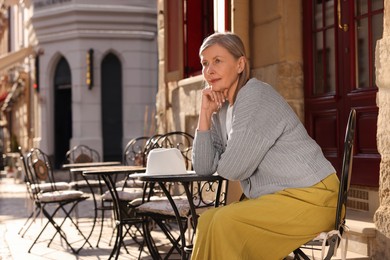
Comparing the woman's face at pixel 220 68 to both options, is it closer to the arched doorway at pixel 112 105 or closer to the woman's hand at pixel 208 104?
the woman's hand at pixel 208 104

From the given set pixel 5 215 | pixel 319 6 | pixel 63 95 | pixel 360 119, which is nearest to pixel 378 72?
pixel 360 119

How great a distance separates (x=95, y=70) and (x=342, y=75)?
13271mm

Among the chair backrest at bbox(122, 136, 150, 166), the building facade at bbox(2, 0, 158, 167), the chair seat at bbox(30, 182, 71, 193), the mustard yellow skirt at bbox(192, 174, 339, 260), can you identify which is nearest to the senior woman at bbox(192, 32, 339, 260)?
the mustard yellow skirt at bbox(192, 174, 339, 260)

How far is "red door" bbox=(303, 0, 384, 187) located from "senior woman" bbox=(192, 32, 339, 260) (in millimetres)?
2610

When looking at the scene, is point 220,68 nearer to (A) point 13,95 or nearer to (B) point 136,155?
(B) point 136,155

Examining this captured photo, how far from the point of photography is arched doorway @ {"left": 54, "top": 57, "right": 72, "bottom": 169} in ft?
65.0

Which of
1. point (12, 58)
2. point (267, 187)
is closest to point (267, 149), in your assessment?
point (267, 187)

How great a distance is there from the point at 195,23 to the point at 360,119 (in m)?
3.97

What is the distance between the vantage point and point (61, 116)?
65.9 feet

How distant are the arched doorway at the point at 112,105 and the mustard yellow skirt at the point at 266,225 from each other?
635 inches

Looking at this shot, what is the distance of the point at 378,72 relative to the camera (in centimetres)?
472

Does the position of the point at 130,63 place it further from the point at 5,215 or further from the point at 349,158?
the point at 349,158

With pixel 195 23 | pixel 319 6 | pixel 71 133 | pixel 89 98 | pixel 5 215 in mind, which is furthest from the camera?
pixel 71 133

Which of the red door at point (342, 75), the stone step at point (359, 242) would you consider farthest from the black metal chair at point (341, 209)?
the red door at point (342, 75)
